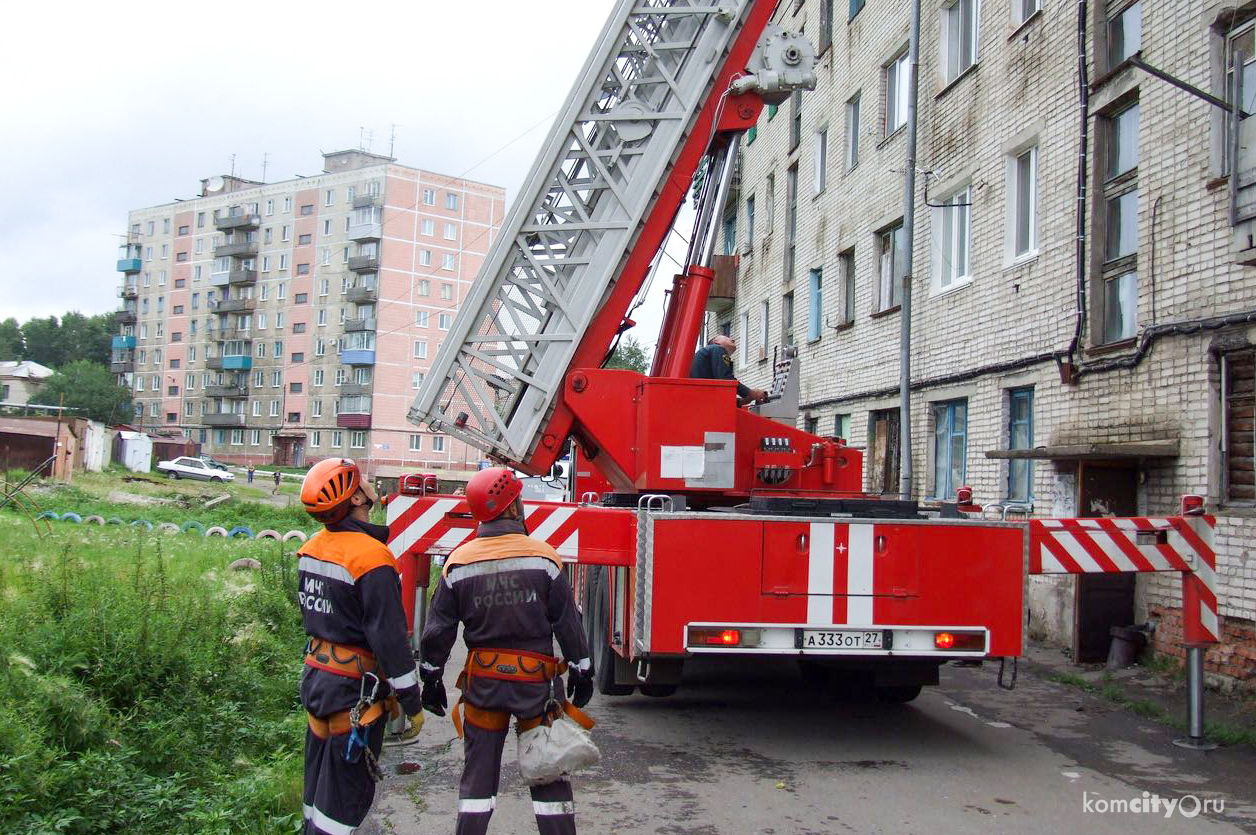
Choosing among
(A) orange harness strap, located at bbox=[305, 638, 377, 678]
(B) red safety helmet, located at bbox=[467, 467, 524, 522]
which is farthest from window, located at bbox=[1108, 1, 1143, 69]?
(A) orange harness strap, located at bbox=[305, 638, 377, 678]

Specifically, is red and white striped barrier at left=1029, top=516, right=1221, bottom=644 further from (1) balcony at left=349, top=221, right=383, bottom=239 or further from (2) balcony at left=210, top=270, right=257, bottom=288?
(2) balcony at left=210, top=270, right=257, bottom=288

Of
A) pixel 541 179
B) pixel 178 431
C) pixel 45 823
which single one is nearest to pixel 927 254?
pixel 541 179

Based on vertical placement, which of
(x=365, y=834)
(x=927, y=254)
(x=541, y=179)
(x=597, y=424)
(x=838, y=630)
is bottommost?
(x=365, y=834)

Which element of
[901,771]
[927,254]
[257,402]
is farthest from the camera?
[257,402]

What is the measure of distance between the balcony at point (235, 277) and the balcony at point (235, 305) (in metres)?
1.45

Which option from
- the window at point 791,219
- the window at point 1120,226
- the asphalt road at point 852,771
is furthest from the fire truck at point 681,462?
the window at point 791,219

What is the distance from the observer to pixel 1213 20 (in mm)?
9047

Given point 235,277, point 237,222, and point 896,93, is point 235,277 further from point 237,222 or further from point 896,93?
point 896,93

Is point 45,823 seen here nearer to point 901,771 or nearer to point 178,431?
point 901,771

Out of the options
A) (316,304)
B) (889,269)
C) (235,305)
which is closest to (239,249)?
(235,305)

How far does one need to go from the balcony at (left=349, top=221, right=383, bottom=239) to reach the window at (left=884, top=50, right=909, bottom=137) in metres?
57.6

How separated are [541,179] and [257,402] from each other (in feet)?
255

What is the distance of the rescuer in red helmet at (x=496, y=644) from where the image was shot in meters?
4.27

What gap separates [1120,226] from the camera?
10719 millimetres
